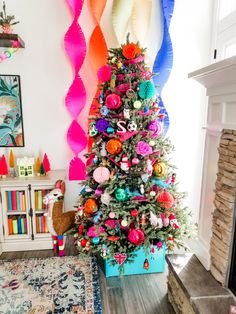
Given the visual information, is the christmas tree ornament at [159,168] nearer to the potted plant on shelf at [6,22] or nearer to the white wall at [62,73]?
the white wall at [62,73]

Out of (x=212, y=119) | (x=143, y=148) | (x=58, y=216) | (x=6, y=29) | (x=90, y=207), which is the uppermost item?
(x=6, y=29)

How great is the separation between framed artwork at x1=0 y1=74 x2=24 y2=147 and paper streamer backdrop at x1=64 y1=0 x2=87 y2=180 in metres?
0.54

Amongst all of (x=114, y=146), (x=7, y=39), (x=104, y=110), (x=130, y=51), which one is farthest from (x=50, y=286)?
(x=7, y=39)

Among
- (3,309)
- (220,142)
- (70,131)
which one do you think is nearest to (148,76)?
(220,142)

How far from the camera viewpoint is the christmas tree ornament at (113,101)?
1.96 metres

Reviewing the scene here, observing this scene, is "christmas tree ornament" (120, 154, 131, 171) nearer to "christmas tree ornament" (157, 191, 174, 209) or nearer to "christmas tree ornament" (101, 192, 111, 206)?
"christmas tree ornament" (101, 192, 111, 206)

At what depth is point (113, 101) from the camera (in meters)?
1.95

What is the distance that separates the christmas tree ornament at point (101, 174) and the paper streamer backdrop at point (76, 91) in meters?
0.88

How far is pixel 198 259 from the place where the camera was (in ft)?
6.15

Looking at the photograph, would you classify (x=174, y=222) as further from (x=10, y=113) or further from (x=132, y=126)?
(x=10, y=113)

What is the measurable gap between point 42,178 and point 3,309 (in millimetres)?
1169

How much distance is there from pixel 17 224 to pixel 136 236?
136cm

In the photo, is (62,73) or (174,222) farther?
(62,73)

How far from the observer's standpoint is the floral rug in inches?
73.0
